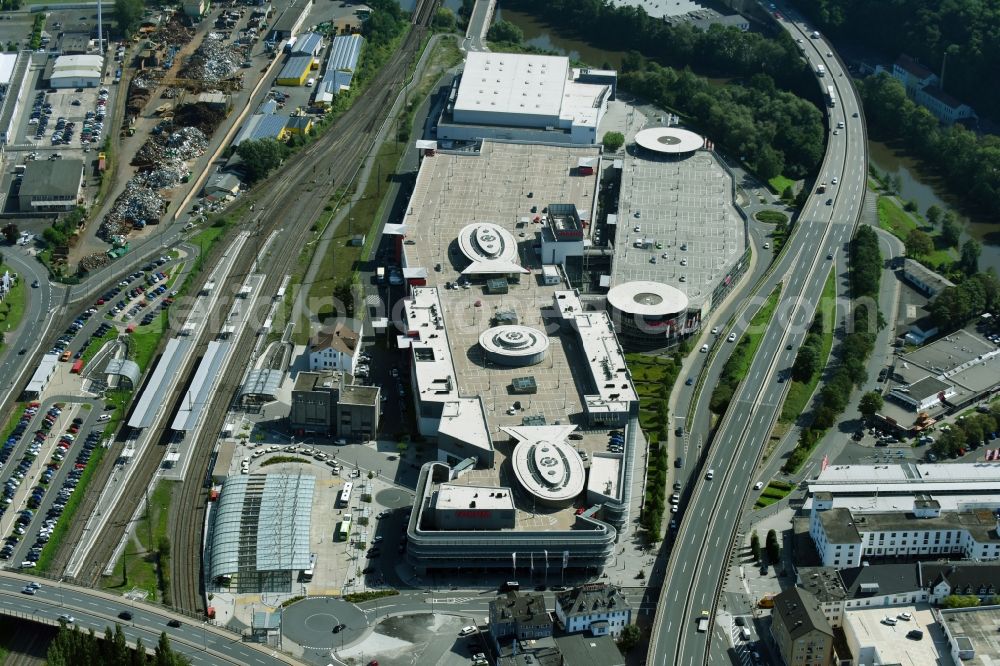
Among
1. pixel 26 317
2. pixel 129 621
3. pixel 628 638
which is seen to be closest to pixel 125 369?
pixel 26 317

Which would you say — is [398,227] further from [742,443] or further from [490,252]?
[742,443]

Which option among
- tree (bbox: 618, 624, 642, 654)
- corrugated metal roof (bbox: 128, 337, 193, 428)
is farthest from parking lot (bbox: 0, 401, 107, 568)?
tree (bbox: 618, 624, 642, 654)

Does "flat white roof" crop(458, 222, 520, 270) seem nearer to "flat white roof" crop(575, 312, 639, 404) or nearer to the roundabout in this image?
"flat white roof" crop(575, 312, 639, 404)

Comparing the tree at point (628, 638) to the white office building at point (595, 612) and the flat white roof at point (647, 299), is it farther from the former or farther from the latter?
the flat white roof at point (647, 299)

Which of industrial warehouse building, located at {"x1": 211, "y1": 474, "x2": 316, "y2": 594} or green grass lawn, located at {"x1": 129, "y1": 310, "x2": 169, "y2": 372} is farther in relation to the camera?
green grass lawn, located at {"x1": 129, "y1": 310, "x2": 169, "y2": 372}

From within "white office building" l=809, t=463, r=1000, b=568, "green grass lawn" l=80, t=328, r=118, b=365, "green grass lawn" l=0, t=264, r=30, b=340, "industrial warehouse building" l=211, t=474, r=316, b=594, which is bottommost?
"green grass lawn" l=0, t=264, r=30, b=340

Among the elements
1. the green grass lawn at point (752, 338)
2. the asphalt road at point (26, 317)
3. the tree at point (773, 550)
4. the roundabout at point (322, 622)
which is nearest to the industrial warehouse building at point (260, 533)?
the roundabout at point (322, 622)

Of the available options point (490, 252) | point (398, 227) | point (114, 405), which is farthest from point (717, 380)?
point (114, 405)

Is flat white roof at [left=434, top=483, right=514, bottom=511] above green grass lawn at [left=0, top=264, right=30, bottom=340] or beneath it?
above
